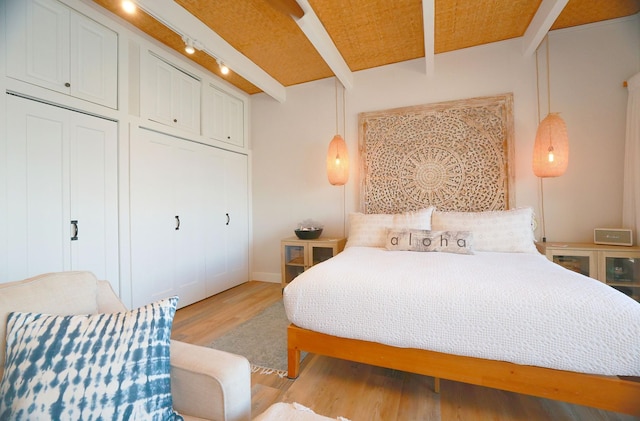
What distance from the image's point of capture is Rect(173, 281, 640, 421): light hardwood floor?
1386mm

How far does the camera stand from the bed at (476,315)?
1.17 metres

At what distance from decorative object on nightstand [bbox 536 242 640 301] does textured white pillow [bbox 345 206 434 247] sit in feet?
3.66

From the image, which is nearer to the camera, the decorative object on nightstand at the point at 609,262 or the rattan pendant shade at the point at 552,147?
the decorative object on nightstand at the point at 609,262

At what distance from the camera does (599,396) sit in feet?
3.87

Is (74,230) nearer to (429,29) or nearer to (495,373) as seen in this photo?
(495,373)

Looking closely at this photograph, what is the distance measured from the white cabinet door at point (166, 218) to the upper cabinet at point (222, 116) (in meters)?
0.37

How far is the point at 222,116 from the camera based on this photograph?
3.50 meters

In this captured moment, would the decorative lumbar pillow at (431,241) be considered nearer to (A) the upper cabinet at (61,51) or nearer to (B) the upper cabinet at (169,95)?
(B) the upper cabinet at (169,95)

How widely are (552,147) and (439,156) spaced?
99cm

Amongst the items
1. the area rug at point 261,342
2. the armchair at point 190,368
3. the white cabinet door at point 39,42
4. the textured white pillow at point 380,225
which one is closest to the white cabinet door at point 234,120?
the white cabinet door at point 39,42

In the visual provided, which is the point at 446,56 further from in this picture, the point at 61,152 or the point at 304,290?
the point at 61,152

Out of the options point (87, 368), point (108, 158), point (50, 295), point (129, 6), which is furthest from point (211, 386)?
point (129, 6)

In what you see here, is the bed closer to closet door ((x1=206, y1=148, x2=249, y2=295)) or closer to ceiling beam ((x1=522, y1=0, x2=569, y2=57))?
ceiling beam ((x1=522, y1=0, x2=569, y2=57))

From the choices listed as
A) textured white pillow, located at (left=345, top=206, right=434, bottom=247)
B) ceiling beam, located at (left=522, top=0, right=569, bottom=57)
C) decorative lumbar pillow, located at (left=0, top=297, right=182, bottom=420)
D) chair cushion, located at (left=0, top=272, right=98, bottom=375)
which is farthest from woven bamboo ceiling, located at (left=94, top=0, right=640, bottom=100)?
decorative lumbar pillow, located at (left=0, top=297, right=182, bottom=420)
